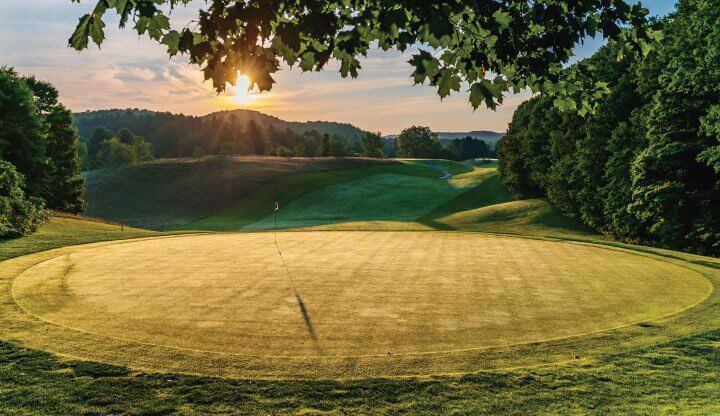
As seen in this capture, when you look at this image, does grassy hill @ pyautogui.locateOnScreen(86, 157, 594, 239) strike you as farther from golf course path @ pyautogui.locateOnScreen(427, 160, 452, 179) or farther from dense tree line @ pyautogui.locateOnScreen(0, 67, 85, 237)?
golf course path @ pyautogui.locateOnScreen(427, 160, 452, 179)

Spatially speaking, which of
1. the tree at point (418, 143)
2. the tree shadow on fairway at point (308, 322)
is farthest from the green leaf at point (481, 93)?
the tree at point (418, 143)

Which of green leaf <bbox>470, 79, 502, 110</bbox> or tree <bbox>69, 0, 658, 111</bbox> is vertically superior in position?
tree <bbox>69, 0, 658, 111</bbox>

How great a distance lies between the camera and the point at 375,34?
21.8 ft

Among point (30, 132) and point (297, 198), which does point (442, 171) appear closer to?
Answer: point (297, 198)

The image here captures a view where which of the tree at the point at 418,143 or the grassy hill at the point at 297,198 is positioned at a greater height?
the tree at the point at 418,143

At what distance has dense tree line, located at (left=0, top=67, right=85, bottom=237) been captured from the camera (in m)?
28.6

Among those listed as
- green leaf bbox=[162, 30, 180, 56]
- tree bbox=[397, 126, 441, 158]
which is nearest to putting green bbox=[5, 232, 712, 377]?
green leaf bbox=[162, 30, 180, 56]

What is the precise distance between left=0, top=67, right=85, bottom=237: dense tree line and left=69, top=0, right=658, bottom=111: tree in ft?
77.2

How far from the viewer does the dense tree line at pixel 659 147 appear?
29.2 meters

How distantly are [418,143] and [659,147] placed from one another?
14320cm

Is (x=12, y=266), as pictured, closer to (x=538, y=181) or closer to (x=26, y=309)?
(x=26, y=309)

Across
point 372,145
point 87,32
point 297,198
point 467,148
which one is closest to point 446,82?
point 87,32

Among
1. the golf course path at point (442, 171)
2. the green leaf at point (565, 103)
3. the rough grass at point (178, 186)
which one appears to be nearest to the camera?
the green leaf at point (565, 103)

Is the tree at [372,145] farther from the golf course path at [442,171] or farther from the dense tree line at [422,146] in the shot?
the dense tree line at [422,146]
